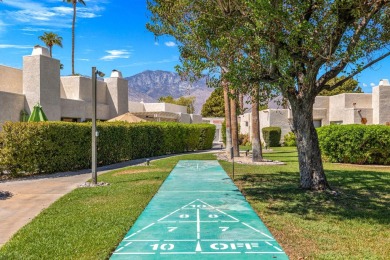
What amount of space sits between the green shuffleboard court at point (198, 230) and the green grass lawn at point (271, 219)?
246mm

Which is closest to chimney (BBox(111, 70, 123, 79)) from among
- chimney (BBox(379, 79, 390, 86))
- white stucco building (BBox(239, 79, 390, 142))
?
white stucco building (BBox(239, 79, 390, 142))

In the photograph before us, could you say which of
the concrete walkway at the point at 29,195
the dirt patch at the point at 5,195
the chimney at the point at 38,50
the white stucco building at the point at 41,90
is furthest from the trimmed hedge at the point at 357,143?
the chimney at the point at 38,50

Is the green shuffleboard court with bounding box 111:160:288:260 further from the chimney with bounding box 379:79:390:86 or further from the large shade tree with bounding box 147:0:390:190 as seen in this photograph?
the chimney with bounding box 379:79:390:86

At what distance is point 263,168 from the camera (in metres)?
18.1

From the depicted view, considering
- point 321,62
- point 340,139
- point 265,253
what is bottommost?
point 265,253

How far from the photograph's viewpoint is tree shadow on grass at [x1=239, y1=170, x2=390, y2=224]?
28.6 feet

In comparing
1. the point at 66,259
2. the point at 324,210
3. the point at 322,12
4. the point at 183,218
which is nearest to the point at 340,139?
the point at 322,12

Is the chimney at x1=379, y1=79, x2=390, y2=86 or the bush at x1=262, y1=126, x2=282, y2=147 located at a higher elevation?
the chimney at x1=379, y1=79, x2=390, y2=86

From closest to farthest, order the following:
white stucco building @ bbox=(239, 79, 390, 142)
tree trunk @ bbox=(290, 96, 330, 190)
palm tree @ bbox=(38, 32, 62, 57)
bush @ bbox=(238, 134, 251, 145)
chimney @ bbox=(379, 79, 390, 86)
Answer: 1. tree trunk @ bbox=(290, 96, 330, 190)
2. white stucco building @ bbox=(239, 79, 390, 142)
3. chimney @ bbox=(379, 79, 390, 86)
4. bush @ bbox=(238, 134, 251, 145)
5. palm tree @ bbox=(38, 32, 62, 57)

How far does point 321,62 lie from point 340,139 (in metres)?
11.4

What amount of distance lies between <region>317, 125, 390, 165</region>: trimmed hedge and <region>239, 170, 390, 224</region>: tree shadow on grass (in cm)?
380

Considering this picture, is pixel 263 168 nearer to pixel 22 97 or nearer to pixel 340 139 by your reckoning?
pixel 340 139

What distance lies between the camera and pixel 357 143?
1950 centimetres

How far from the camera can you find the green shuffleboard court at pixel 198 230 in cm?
582
